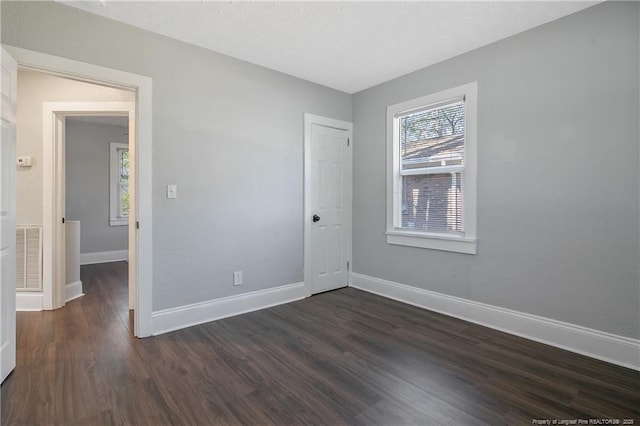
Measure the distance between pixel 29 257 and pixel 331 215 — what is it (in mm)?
3350

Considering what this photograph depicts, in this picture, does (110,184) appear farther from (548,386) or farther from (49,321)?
(548,386)

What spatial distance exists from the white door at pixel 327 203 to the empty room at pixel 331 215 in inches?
1.3

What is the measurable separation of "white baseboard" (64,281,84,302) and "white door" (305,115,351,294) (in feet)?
9.07

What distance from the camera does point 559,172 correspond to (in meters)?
2.48

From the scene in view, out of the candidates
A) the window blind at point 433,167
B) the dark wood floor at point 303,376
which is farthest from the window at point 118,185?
the window blind at point 433,167

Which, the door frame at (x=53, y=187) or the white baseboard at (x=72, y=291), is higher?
the door frame at (x=53, y=187)

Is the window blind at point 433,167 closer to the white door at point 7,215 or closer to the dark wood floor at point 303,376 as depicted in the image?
the dark wood floor at point 303,376

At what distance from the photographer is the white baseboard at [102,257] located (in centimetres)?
584

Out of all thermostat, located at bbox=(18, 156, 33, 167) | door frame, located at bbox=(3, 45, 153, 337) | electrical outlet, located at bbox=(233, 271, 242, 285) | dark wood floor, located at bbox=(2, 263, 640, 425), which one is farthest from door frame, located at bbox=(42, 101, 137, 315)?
electrical outlet, located at bbox=(233, 271, 242, 285)

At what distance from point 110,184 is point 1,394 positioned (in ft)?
17.0

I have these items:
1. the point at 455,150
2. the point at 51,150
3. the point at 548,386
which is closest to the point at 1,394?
the point at 51,150

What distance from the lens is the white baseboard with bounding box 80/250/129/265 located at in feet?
19.2

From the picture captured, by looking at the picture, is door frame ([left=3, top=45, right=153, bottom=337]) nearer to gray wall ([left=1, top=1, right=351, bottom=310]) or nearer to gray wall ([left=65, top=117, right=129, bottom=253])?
gray wall ([left=1, top=1, right=351, bottom=310])

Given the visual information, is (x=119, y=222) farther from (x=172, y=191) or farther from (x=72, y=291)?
(x=172, y=191)
